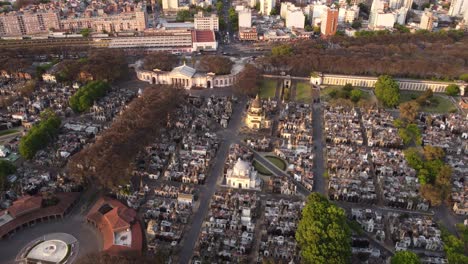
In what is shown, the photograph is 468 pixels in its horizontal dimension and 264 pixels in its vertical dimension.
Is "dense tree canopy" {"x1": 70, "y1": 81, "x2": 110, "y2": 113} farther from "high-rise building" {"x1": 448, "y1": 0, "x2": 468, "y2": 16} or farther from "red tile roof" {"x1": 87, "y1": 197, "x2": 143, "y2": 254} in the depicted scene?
"high-rise building" {"x1": 448, "y1": 0, "x2": 468, "y2": 16}

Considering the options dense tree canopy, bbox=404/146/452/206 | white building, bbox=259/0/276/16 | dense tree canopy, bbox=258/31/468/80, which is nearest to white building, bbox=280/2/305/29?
white building, bbox=259/0/276/16

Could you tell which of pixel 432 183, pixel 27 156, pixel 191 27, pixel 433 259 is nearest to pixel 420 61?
pixel 432 183

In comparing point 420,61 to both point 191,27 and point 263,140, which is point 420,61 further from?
point 191,27

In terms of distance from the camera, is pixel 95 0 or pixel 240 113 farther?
pixel 95 0

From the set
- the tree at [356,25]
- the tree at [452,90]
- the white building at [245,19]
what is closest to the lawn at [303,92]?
the tree at [452,90]

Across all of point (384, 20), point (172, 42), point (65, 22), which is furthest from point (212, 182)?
point (384, 20)

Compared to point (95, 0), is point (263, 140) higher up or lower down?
lower down
